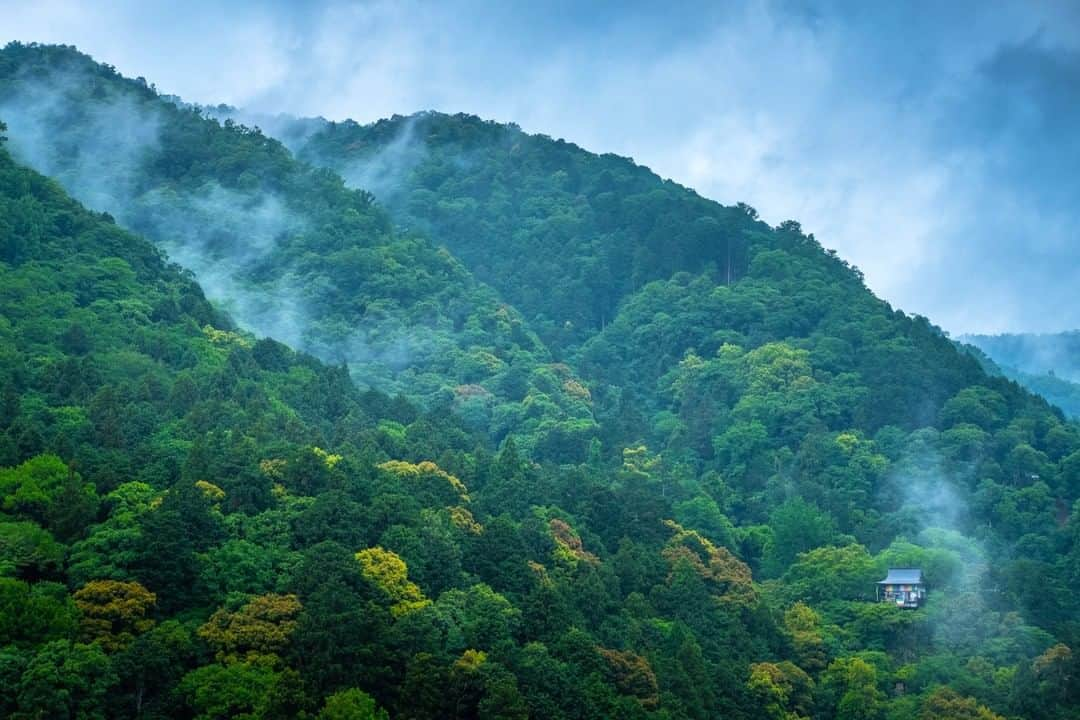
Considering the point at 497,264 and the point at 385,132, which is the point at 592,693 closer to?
the point at 497,264

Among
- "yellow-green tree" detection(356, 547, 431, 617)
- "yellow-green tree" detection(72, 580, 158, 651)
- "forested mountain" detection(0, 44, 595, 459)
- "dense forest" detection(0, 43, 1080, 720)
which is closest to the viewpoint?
"yellow-green tree" detection(72, 580, 158, 651)

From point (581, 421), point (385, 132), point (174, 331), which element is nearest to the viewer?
point (174, 331)

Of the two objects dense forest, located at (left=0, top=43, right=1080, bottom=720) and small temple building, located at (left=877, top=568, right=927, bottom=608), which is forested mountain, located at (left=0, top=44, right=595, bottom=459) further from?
small temple building, located at (left=877, top=568, right=927, bottom=608)

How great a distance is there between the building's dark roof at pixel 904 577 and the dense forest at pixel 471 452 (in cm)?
61

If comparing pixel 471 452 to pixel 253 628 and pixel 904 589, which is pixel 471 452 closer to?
pixel 904 589

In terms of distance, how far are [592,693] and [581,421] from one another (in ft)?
116

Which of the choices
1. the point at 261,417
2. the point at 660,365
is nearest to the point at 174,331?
the point at 261,417

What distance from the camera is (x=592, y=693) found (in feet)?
173

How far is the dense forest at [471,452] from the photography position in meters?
49.1

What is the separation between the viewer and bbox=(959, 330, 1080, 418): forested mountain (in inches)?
5202

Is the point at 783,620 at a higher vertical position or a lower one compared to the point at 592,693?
higher

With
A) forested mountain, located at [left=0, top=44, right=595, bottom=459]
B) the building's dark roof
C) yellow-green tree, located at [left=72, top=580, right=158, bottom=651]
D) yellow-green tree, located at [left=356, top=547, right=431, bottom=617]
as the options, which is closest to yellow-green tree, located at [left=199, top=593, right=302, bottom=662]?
yellow-green tree, located at [left=72, top=580, right=158, bottom=651]

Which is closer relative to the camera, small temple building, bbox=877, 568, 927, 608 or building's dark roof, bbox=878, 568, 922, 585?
small temple building, bbox=877, 568, 927, 608

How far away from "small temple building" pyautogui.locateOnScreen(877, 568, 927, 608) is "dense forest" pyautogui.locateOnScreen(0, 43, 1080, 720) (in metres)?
0.64
